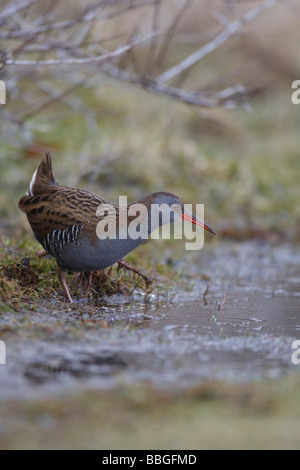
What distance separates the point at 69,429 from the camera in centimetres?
301

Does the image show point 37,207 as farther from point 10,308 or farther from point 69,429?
point 69,429

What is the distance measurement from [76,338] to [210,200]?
549 cm

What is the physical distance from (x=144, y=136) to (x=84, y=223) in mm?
5543

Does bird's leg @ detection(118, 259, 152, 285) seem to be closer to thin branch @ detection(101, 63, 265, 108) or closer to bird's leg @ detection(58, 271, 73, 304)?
bird's leg @ detection(58, 271, 73, 304)

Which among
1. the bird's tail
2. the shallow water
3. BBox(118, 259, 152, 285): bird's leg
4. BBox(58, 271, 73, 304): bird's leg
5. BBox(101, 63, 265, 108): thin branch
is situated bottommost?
the shallow water

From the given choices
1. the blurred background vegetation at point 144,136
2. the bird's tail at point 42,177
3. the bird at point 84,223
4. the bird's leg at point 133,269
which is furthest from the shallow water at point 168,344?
the blurred background vegetation at point 144,136

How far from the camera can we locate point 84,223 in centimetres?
486

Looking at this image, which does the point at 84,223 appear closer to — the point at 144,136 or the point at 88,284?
the point at 88,284

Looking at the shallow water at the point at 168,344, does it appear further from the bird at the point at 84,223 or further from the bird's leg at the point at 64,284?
the bird at the point at 84,223

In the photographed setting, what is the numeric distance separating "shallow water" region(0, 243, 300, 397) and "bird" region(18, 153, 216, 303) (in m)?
0.37

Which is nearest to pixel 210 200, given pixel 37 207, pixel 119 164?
pixel 119 164

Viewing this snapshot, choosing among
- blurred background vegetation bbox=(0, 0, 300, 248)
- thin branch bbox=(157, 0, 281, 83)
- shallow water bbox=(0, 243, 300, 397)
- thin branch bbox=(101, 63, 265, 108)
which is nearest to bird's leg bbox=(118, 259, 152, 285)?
shallow water bbox=(0, 243, 300, 397)

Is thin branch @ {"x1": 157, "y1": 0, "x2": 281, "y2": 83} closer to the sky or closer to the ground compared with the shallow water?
closer to the sky

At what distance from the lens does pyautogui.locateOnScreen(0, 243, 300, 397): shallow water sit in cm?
359
